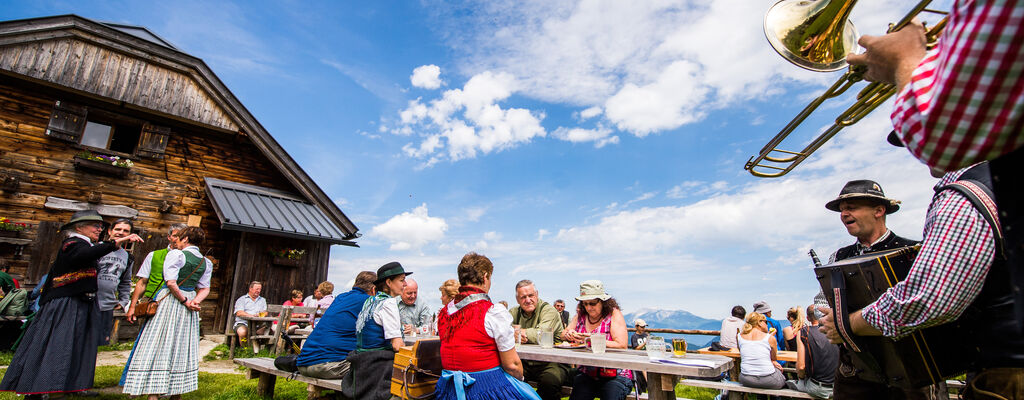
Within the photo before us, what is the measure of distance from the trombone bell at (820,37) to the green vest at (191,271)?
549 cm

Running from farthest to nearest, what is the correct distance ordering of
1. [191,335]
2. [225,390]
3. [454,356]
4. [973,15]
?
[225,390]
[191,335]
[454,356]
[973,15]

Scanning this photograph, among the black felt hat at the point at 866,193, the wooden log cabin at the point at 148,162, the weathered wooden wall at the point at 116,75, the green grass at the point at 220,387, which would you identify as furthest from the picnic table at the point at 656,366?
the weathered wooden wall at the point at 116,75

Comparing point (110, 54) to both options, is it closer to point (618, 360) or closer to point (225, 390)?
point (225, 390)

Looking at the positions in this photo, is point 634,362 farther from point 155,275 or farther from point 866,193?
point 155,275

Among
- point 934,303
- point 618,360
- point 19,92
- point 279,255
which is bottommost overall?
point 618,360

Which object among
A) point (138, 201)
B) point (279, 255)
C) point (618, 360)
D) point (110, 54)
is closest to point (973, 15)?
point (618, 360)

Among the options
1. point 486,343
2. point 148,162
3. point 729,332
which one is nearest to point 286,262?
point 148,162

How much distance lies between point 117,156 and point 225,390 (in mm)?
7339

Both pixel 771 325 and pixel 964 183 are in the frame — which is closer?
pixel 964 183

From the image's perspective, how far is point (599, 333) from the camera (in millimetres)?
4195

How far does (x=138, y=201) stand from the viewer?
33.1 ft

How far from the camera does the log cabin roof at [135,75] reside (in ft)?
29.8

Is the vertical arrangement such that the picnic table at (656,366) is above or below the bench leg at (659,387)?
above

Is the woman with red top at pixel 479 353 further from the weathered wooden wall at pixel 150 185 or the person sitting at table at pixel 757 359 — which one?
the weathered wooden wall at pixel 150 185
